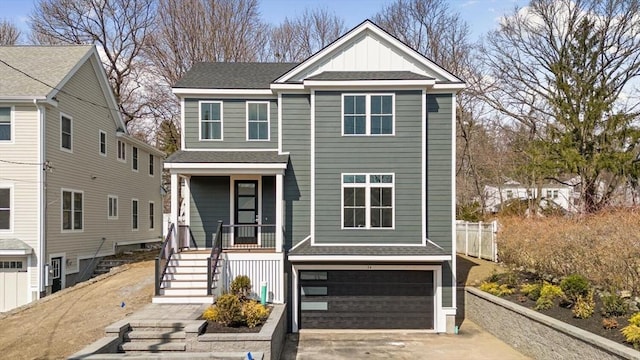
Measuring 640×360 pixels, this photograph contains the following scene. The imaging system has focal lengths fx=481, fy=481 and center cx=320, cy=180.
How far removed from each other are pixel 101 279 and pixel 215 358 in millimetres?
9679

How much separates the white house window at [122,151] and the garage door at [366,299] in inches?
461

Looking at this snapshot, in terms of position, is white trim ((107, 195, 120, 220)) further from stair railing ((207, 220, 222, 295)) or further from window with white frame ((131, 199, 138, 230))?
stair railing ((207, 220, 222, 295))

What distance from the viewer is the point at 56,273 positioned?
603 inches

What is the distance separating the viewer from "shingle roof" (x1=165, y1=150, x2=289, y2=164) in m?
12.8

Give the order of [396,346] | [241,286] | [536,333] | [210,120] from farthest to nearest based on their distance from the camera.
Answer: [210,120], [241,286], [396,346], [536,333]

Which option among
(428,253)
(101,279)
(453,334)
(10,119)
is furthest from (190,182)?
(453,334)

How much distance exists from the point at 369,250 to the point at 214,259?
3964 mm

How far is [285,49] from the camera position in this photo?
31422mm

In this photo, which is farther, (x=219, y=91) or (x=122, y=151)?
(x=122, y=151)

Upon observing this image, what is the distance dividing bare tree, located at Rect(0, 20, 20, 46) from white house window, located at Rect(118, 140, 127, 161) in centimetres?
1620

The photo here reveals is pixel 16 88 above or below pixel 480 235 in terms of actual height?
above

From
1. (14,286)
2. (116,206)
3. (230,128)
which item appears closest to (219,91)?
(230,128)

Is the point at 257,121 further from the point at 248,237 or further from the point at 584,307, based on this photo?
the point at 584,307

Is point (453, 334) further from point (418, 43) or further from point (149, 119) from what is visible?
point (149, 119)
